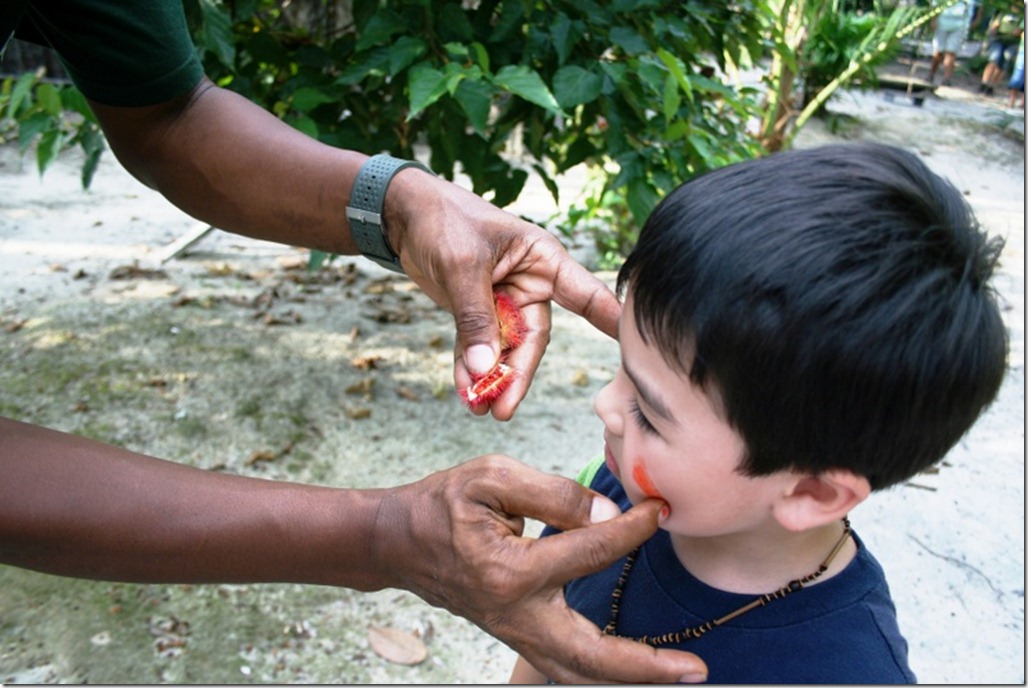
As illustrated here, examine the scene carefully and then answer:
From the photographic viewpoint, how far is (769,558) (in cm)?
125

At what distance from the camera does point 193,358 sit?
12.3 ft

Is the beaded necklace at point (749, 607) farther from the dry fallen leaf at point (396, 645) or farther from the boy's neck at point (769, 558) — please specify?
the dry fallen leaf at point (396, 645)

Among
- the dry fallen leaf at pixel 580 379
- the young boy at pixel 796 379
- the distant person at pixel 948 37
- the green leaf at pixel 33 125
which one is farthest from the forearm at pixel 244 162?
the distant person at pixel 948 37

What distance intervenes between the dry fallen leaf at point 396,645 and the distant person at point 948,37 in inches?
436

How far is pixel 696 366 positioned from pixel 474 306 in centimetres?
55

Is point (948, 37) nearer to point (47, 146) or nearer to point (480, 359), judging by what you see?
point (47, 146)

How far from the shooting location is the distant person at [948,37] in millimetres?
11211

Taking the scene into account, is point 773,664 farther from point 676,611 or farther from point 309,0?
point 309,0

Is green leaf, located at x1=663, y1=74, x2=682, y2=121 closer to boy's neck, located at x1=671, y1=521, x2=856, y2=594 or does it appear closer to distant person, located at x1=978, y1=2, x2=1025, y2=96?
boy's neck, located at x1=671, y1=521, x2=856, y2=594

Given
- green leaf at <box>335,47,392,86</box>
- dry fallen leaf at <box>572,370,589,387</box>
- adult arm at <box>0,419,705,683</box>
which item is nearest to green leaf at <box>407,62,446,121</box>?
green leaf at <box>335,47,392,86</box>

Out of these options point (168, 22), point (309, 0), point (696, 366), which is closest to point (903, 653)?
point (696, 366)

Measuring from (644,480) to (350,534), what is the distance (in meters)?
0.45

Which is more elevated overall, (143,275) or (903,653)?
(903,653)

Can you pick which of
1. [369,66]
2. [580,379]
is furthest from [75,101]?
[580,379]
